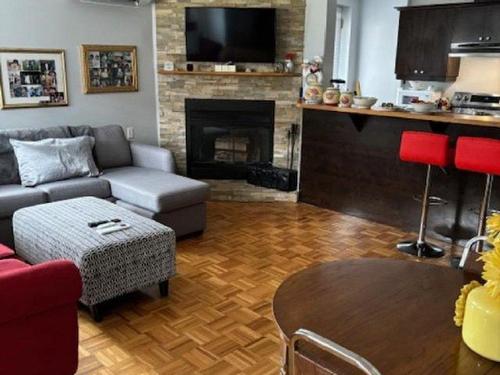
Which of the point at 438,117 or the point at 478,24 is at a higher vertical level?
the point at 478,24

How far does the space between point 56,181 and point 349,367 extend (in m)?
3.38

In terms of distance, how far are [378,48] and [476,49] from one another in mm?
1739

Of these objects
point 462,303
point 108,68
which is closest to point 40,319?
point 462,303

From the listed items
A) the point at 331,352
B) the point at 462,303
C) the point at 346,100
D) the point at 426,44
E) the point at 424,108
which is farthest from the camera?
the point at 426,44

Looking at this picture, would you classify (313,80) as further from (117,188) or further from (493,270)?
(493,270)

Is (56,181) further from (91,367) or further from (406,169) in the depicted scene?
(406,169)

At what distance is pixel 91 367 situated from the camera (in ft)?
7.50

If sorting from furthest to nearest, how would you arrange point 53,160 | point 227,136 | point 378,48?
point 378,48 < point 227,136 < point 53,160

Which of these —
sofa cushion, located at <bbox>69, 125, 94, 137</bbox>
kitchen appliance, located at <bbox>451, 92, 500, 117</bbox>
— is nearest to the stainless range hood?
kitchen appliance, located at <bbox>451, 92, 500, 117</bbox>

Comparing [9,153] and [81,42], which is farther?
[81,42]

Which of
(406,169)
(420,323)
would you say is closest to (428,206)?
(406,169)

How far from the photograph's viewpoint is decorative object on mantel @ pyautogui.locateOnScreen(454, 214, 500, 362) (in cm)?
115

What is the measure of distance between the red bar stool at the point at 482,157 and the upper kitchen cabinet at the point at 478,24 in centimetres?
289

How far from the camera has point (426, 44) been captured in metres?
6.05
